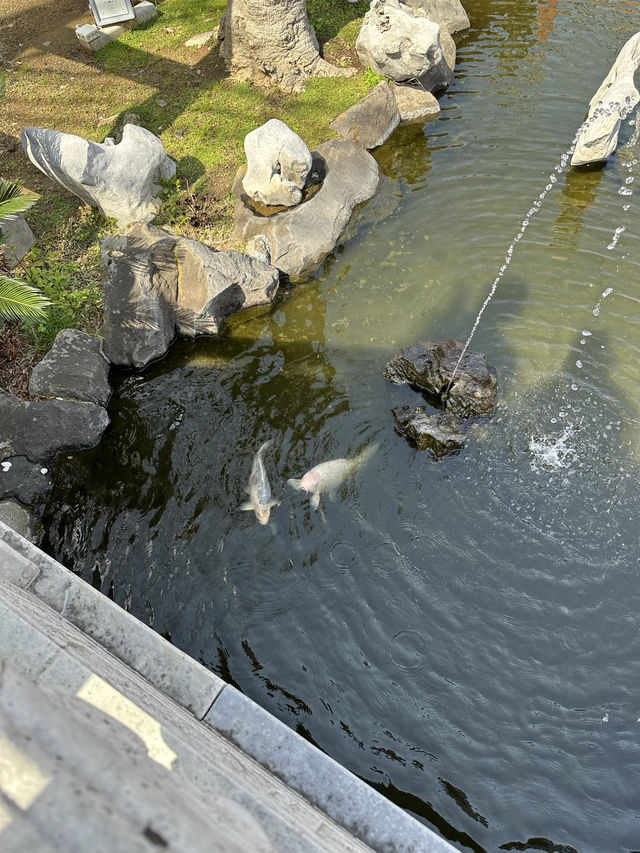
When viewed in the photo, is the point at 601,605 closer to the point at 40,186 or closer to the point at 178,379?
the point at 178,379

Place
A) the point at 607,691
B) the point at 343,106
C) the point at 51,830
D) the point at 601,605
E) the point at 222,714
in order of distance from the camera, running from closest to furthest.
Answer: the point at 51,830, the point at 222,714, the point at 607,691, the point at 601,605, the point at 343,106

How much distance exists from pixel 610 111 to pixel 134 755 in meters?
11.6

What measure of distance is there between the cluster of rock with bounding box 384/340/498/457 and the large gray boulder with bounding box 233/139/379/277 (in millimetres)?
2552

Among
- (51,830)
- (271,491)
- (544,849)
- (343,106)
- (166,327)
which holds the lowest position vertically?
(544,849)

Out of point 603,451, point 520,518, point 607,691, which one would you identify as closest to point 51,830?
point 607,691

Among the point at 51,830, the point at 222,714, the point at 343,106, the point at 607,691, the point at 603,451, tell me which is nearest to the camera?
the point at 51,830

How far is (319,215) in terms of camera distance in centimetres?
1015

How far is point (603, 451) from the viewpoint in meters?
7.62

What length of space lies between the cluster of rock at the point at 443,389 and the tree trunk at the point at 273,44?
750 centimetres

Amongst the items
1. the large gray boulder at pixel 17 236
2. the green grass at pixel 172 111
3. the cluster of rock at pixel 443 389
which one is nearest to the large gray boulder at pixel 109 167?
the green grass at pixel 172 111

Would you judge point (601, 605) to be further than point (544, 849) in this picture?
Yes

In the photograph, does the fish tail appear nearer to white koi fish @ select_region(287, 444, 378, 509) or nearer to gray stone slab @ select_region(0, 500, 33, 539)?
white koi fish @ select_region(287, 444, 378, 509)

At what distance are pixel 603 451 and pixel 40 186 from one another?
969 centimetres

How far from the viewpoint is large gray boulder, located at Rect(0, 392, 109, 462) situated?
25.5 ft
